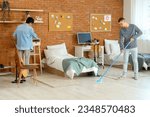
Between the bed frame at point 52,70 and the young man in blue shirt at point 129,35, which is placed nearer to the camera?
the young man in blue shirt at point 129,35

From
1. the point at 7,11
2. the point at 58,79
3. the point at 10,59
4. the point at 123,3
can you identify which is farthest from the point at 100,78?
the point at 123,3

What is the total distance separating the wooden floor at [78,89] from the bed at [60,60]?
0.19m

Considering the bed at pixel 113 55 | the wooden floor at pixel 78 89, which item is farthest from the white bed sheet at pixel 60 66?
the bed at pixel 113 55

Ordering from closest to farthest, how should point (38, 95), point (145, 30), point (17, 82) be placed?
point (38, 95) → point (17, 82) → point (145, 30)

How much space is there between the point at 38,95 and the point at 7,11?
330 centimetres

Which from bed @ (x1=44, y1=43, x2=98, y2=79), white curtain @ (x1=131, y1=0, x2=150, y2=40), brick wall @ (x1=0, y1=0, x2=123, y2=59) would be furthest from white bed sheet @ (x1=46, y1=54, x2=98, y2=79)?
white curtain @ (x1=131, y1=0, x2=150, y2=40)

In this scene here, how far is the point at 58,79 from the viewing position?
7.26 m

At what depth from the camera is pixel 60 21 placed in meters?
9.11

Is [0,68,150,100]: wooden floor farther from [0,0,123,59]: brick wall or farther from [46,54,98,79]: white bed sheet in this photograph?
[0,0,123,59]: brick wall

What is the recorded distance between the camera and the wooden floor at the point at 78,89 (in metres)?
5.54

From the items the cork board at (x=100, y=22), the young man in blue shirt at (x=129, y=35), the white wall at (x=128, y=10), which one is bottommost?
the young man in blue shirt at (x=129, y=35)

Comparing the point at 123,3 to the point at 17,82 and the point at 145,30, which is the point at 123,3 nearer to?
the point at 145,30

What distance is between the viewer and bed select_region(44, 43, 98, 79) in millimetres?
7243

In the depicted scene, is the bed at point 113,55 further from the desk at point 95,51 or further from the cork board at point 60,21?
the cork board at point 60,21
